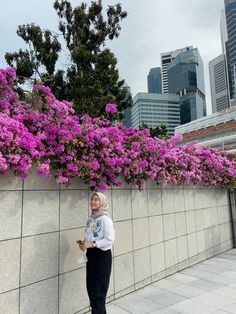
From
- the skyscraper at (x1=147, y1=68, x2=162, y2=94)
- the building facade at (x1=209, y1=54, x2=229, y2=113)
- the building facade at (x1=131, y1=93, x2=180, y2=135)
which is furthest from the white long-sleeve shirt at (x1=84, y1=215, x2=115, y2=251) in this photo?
the skyscraper at (x1=147, y1=68, x2=162, y2=94)

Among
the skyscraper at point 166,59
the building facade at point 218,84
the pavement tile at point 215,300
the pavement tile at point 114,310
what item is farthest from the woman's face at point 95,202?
the building facade at point 218,84

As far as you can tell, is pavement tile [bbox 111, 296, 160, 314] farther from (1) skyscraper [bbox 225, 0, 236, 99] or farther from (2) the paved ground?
(1) skyscraper [bbox 225, 0, 236, 99]

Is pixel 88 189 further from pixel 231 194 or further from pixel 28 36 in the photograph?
pixel 28 36

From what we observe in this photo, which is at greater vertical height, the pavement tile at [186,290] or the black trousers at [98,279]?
the black trousers at [98,279]

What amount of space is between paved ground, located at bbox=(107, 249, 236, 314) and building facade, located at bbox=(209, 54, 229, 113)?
115 metres

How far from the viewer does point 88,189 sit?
149 inches

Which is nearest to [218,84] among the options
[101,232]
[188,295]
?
[188,295]

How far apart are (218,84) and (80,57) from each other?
12234cm

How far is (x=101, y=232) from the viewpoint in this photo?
9.71 feet

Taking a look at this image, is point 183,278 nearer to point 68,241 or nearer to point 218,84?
point 68,241

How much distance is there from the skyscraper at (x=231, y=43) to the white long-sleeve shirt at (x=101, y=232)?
111m

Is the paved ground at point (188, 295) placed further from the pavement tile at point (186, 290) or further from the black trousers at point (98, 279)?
the black trousers at point (98, 279)

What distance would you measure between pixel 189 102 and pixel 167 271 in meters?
61.9

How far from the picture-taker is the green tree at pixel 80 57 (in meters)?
9.05
